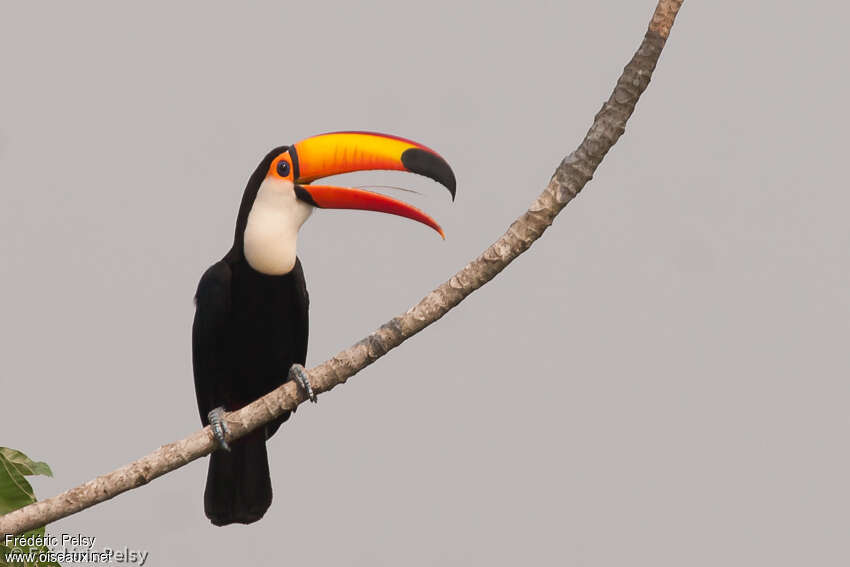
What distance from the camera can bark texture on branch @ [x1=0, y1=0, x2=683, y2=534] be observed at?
5.43 meters

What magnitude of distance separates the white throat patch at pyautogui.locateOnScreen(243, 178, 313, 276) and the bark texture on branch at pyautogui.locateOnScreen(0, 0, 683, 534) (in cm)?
87

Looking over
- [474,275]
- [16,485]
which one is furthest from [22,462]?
[474,275]

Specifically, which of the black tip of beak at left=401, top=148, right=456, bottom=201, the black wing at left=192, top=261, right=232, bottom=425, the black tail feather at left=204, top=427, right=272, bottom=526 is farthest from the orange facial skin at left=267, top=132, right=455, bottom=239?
the black tail feather at left=204, top=427, right=272, bottom=526

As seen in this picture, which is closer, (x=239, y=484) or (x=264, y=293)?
(x=264, y=293)

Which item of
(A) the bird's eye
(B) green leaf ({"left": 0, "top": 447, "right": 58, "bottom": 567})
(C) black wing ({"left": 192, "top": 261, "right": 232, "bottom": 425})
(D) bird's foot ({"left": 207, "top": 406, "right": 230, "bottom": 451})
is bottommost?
(B) green leaf ({"left": 0, "top": 447, "right": 58, "bottom": 567})

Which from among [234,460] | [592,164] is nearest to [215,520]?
[234,460]

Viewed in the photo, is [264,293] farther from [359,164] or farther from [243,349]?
[359,164]

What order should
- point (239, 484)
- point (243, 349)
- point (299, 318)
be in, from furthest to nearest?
point (239, 484) → point (299, 318) → point (243, 349)

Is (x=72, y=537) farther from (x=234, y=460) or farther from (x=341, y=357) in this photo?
(x=341, y=357)

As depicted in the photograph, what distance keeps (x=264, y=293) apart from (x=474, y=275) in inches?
60.2

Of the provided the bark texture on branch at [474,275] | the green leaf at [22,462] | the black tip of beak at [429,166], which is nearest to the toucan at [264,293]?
the black tip of beak at [429,166]

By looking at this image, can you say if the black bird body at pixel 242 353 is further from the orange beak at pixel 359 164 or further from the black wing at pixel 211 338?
the orange beak at pixel 359 164

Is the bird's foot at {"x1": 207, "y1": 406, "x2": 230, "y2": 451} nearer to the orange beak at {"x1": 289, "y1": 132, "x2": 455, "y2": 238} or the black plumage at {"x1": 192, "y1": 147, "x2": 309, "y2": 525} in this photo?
the black plumage at {"x1": 192, "y1": 147, "x2": 309, "y2": 525}

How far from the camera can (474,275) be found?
558cm
